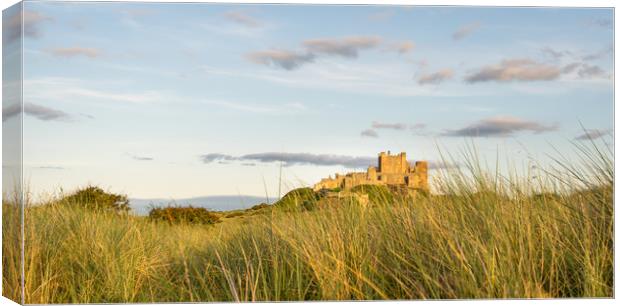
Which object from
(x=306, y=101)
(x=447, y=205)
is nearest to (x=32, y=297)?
(x=306, y=101)

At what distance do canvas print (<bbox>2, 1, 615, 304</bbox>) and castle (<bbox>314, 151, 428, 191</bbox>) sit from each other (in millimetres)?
16

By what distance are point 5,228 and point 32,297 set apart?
0.56 meters

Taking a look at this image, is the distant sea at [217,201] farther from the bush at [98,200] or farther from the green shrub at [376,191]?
the green shrub at [376,191]

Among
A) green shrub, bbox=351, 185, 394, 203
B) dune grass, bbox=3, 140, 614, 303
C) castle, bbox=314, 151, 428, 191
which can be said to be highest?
castle, bbox=314, 151, 428, 191

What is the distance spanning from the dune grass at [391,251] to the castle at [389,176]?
0.24m

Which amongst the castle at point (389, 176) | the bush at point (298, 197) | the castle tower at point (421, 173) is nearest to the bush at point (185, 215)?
the bush at point (298, 197)

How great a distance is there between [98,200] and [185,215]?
111cm

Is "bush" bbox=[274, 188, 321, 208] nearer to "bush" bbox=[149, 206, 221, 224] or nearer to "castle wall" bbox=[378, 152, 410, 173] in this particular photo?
"castle wall" bbox=[378, 152, 410, 173]

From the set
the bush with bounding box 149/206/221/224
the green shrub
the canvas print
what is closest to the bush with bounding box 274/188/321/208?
the canvas print

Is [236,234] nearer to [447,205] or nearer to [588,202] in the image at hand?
[447,205]

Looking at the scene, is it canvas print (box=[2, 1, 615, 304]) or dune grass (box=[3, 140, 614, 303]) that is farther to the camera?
canvas print (box=[2, 1, 615, 304])

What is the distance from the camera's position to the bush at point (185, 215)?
24.5 feet

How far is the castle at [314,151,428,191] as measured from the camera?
659 centimetres

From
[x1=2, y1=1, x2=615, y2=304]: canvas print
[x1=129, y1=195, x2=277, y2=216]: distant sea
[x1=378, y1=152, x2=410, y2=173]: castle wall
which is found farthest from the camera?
[x1=378, y1=152, x2=410, y2=173]: castle wall
